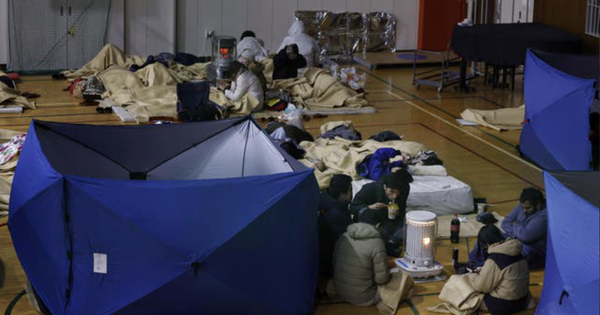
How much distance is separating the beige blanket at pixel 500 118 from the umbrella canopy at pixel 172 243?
6.23m

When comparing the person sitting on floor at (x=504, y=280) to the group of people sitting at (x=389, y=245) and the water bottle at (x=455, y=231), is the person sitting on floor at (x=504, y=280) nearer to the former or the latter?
the group of people sitting at (x=389, y=245)

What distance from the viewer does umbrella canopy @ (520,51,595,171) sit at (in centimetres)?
953

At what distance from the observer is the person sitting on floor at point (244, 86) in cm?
1266

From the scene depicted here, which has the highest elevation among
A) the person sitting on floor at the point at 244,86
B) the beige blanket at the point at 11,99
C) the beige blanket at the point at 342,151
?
the person sitting on floor at the point at 244,86

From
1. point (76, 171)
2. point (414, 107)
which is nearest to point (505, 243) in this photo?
point (76, 171)

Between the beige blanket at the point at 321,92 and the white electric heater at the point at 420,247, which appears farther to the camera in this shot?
the beige blanket at the point at 321,92

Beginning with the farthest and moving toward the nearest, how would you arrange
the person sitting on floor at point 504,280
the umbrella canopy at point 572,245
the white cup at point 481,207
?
the white cup at point 481,207 < the person sitting on floor at point 504,280 < the umbrella canopy at point 572,245

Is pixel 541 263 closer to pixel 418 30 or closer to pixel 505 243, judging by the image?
pixel 505 243

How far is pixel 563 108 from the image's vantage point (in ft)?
32.1

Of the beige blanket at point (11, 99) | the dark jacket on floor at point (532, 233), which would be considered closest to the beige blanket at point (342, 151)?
the dark jacket on floor at point (532, 233)

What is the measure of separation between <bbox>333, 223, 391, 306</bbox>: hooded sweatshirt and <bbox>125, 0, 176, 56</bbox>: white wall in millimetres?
10688

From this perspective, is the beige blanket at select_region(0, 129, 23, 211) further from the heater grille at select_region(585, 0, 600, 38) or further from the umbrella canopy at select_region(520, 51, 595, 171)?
the heater grille at select_region(585, 0, 600, 38)

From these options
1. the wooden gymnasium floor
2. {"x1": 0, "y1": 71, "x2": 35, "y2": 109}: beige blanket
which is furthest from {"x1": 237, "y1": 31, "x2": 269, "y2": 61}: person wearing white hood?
{"x1": 0, "y1": 71, "x2": 35, "y2": 109}: beige blanket

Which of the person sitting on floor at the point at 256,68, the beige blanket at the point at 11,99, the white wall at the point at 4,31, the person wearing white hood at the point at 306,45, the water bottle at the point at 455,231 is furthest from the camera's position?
the person wearing white hood at the point at 306,45
